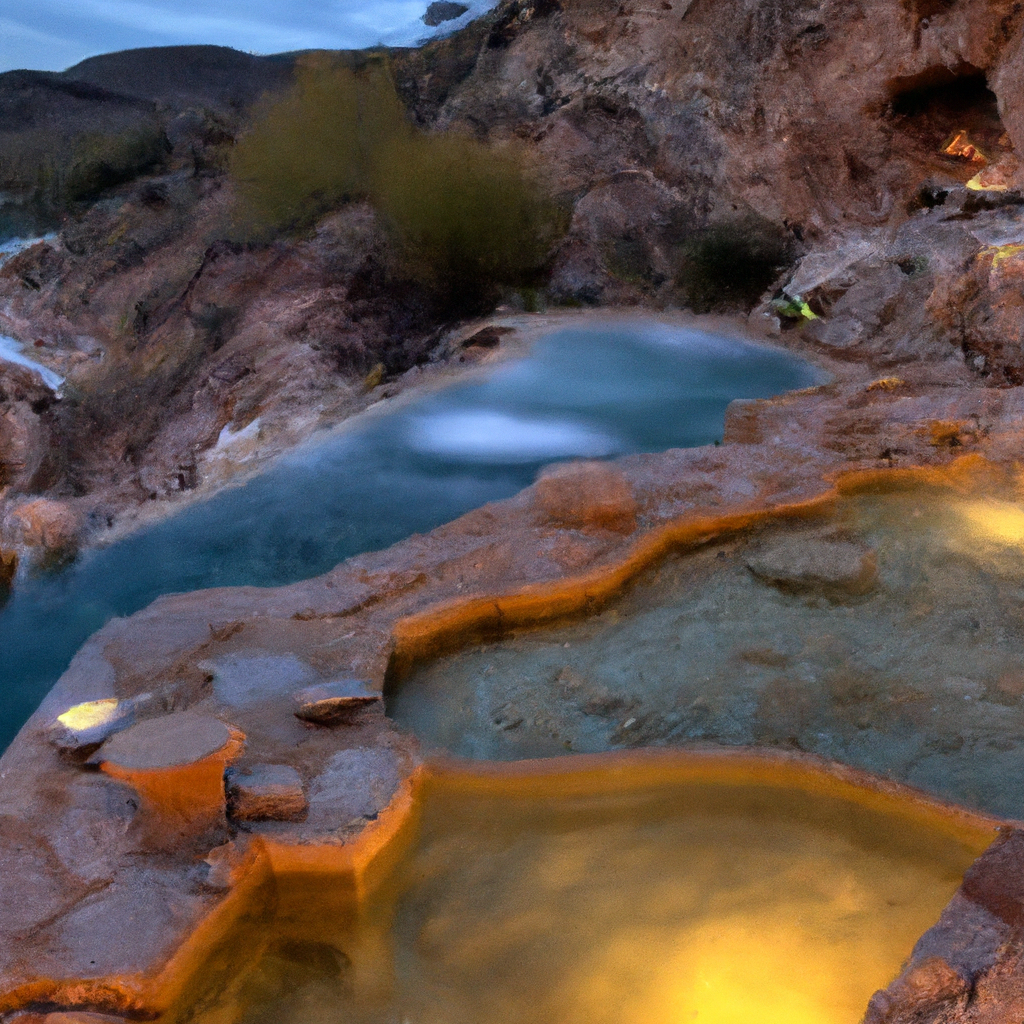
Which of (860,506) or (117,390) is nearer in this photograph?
(860,506)

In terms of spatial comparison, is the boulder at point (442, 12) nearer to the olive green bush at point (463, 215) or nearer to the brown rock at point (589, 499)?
the olive green bush at point (463, 215)

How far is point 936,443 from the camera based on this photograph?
16.3 ft

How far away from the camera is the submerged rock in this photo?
150 inches

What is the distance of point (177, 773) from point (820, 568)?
8.58ft

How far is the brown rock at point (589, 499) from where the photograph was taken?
433 centimetres

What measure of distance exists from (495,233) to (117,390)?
13.5 feet

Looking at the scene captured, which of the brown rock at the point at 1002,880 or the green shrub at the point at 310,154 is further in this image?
the green shrub at the point at 310,154

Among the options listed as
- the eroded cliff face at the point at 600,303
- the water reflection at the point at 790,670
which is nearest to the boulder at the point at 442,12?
the eroded cliff face at the point at 600,303

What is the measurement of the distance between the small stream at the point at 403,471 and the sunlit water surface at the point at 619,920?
92.4 inches

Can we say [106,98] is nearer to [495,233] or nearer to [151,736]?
[495,233]

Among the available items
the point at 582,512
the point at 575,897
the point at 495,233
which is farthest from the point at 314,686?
the point at 495,233

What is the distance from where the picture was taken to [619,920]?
2354 millimetres

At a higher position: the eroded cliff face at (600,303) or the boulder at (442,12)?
the boulder at (442,12)

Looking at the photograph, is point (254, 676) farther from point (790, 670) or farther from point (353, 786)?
point (790, 670)
